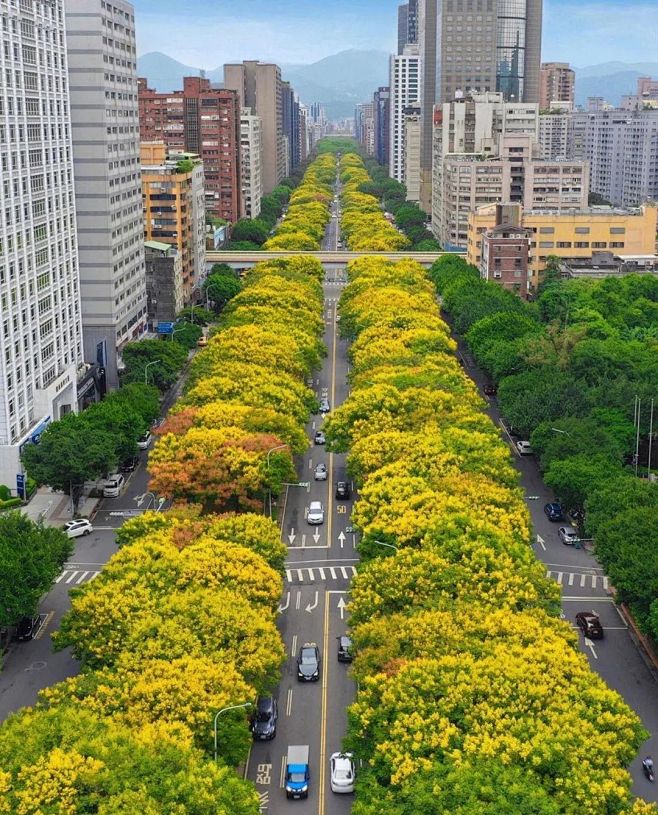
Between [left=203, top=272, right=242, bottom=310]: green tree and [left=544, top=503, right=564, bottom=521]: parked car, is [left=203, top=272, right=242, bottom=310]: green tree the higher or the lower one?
the higher one

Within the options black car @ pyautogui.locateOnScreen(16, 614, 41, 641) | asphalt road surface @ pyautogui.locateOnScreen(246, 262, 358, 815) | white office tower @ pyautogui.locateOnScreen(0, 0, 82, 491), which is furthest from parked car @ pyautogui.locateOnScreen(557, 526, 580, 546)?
white office tower @ pyautogui.locateOnScreen(0, 0, 82, 491)

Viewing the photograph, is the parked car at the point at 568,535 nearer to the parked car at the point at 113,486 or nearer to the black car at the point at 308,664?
the black car at the point at 308,664

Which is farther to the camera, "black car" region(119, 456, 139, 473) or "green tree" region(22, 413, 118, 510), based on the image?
"black car" region(119, 456, 139, 473)

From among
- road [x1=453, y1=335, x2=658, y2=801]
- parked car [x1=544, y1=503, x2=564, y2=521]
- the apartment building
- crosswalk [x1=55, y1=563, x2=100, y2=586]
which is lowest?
road [x1=453, y1=335, x2=658, y2=801]

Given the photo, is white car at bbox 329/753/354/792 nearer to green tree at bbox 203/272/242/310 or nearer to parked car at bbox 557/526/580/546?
parked car at bbox 557/526/580/546

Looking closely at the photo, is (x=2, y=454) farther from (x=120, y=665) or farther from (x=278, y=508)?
(x=120, y=665)

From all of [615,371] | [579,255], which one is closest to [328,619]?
[615,371]

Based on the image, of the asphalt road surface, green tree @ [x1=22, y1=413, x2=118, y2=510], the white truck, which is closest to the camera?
the white truck

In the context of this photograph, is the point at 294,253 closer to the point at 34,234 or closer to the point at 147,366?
the point at 147,366
